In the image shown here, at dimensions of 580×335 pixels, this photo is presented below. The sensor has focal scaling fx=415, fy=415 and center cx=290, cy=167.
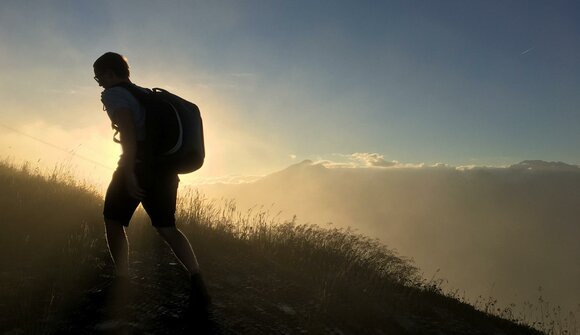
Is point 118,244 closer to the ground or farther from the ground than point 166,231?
closer to the ground

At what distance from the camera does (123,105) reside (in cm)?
278

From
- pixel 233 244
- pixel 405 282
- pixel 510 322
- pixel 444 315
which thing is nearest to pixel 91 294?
pixel 233 244

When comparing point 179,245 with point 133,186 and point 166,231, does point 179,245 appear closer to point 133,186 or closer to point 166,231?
point 166,231

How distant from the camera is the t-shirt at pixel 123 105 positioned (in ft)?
9.14

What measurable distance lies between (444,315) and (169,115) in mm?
4733

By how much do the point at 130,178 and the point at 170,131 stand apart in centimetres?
42

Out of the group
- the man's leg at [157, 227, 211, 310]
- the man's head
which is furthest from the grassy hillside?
the man's head

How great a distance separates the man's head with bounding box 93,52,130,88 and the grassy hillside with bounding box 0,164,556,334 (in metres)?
1.56

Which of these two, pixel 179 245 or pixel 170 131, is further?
pixel 179 245

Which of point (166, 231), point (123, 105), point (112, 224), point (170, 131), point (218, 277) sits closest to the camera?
point (123, 105)

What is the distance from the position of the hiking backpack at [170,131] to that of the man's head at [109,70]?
10 centimetres

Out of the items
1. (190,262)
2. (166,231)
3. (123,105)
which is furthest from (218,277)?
(123,105)

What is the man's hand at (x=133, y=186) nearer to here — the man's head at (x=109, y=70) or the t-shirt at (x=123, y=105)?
the t-shirt at (x=123, y=105)

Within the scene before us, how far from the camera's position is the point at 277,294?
4367mm
